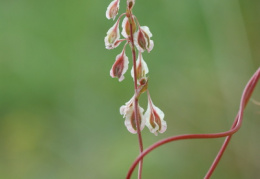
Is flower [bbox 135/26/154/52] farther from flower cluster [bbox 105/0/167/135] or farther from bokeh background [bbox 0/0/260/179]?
bokeh background [bbox 0/0/260/179]

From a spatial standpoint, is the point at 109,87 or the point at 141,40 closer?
the point at 141,40

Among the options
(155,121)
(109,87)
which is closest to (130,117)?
(155,121)

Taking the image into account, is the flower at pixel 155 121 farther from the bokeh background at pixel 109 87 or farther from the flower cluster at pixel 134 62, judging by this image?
the bokeh background at pixel 109 87

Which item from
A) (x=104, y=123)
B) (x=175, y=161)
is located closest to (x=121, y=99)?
(x=104, y=123)

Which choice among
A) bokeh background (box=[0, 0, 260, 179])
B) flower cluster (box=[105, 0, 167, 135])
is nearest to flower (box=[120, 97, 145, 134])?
flower cluster (box=[105, 0, 167, 135])

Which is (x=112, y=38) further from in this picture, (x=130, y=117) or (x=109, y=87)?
(x=109, y=87)

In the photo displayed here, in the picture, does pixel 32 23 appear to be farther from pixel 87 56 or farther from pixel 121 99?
pixel 121 99

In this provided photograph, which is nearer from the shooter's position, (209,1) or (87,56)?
(209,1)

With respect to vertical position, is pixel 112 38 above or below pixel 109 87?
above
